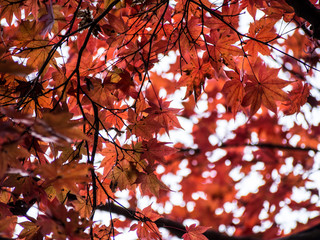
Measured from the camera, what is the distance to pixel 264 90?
131 centimetres

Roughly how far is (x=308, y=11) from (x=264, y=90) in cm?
36

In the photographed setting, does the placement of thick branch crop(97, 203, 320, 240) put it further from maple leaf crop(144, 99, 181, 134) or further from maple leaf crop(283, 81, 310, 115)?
maple leaf crop(283, 81, 310, 115)

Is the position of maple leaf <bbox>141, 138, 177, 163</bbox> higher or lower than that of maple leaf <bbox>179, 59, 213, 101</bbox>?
lower

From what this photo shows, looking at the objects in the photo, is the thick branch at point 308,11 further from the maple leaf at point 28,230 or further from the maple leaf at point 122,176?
the maple leaf at point 28,230

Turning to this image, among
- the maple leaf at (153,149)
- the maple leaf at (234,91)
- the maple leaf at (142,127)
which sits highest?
the maple leaf at (234,91)

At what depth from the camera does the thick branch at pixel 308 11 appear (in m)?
1.11

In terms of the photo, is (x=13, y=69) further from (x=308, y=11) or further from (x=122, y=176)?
(x=308, y=11)

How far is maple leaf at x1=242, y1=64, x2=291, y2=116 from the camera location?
1.28 metres

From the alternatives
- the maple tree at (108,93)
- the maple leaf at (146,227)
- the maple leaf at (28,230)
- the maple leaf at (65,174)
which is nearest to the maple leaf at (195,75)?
the maple tree at (108,93)

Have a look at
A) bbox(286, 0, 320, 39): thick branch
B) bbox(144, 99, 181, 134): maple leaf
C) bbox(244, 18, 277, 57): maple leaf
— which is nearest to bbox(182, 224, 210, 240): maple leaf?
bbox(144, 99, 181, 134): maple leaf

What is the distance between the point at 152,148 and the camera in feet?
4.08

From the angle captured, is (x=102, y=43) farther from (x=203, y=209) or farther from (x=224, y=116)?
(x=203, y=209)

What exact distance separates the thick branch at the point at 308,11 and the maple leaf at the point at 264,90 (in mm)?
235

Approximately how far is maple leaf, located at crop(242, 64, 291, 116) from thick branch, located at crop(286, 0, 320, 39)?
24cm
